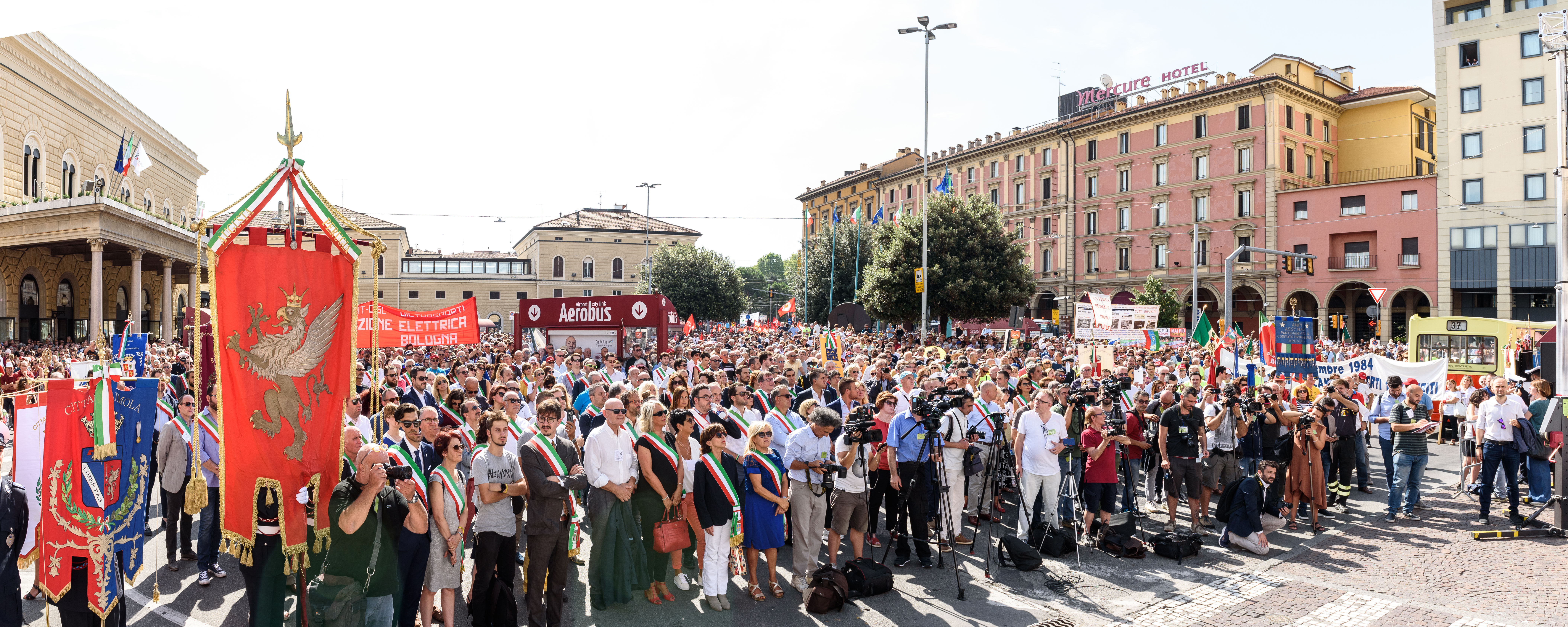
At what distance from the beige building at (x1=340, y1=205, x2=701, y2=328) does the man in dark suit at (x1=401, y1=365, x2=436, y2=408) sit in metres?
60.4

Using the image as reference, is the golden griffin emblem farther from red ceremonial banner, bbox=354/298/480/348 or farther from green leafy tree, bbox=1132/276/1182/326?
green leafy tree, bbox=1132/276/1182/326

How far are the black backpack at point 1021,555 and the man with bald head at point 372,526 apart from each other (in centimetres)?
530

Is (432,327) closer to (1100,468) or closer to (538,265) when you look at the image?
(1100,468)

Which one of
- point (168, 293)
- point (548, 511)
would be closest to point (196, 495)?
point (548, 511)

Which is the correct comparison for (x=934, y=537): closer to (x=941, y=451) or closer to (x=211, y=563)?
(x=941, y=451)

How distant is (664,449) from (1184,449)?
5.72 m

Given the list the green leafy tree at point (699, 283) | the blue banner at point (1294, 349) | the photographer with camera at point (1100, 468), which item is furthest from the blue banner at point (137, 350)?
the green leafy tree at point (699, 283)

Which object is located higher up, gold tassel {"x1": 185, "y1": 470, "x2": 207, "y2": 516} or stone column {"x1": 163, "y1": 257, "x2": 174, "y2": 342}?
stone column {"x1": 163, "y1": 257, "x2": 174, "y2": 342}

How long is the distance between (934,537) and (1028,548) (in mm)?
1239

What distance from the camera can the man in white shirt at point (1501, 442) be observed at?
994 centimetres

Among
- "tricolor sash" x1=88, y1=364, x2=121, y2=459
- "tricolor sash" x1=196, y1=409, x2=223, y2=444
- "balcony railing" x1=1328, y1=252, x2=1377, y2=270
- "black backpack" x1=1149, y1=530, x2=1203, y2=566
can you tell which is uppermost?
"balcony railing" x1=1328, y1=252, x2=1377, y2=270

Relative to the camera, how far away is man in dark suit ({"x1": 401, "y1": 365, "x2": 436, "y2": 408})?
32.1 feet

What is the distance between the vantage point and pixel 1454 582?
7734mm

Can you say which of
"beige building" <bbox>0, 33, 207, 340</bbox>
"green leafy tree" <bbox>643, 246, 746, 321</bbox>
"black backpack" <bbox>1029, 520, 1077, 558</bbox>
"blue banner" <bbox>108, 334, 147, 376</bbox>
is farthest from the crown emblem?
"green leafy tree" <bbox>643, 246, 746, 321</bbox>
